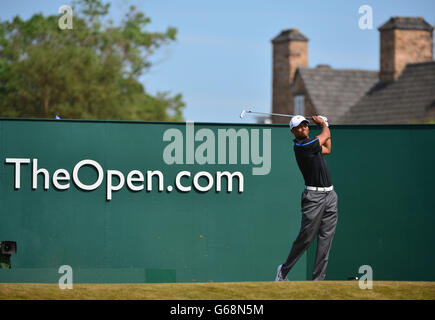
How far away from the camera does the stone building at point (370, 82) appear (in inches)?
1759

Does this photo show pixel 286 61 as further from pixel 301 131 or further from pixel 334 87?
pixel 301 131

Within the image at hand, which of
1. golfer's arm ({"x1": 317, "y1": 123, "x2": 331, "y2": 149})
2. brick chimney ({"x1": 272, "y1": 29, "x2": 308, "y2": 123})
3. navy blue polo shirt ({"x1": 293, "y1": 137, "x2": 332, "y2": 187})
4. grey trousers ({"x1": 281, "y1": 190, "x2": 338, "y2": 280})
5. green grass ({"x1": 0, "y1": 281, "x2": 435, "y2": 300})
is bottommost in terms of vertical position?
green grass ({"x1": 0, "y1": 281, "x2": 435, "y2": 300})

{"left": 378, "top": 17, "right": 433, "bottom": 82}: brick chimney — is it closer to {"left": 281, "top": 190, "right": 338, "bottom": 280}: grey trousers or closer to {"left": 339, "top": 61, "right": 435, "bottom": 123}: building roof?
{"left": 339, "top": 61, "right": 435, "bottom": 123}: building roof

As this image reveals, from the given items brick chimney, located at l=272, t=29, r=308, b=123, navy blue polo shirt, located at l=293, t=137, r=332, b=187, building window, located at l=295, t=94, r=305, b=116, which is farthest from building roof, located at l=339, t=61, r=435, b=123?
navy blue polo shirt, located at l=293, t=137, r=332, b=187

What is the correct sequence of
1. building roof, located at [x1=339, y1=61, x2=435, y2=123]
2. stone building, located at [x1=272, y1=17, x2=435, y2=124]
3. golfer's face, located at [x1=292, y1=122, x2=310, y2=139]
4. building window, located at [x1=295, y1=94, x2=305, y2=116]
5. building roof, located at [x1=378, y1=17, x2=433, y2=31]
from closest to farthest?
1. golfer's face, located at [x1=292, y1=122, x2=310, y2=139]
2. building roof, located at [x1=339, y1=61, x2=435, y2=123]
3. building roof, located at [x1=378, y1=17, x2=433, y2=31]
4. stone building, located at [x1=272, y1=17, x2=435, y2=124]
5. building window, located at [x1=295, y1=94, x2=305, y2=116]

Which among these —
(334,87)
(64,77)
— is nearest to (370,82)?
(334,87)

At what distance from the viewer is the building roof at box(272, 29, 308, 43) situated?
158ft

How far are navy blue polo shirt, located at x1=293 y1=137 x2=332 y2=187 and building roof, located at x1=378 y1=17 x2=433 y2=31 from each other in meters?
34.1

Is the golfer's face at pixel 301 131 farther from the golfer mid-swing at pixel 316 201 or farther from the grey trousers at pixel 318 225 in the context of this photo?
the grey trousers at pixel 318 225

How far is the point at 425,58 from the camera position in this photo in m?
47.6

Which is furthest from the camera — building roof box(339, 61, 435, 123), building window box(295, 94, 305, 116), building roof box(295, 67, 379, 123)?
building window box(295, 94, 305, 116)

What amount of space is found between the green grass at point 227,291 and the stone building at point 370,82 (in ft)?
110
